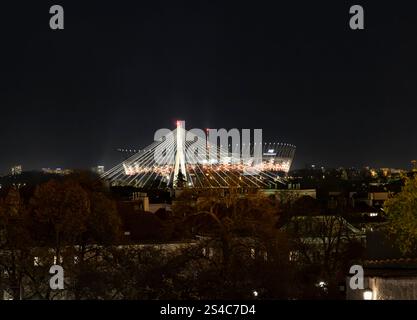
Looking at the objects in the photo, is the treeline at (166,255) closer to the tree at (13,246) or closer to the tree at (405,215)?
the tree at (13,246)

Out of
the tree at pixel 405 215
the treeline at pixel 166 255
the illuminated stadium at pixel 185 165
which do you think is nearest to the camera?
the treeline at pixel 166 255

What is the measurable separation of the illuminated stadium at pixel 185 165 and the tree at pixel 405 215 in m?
28.1

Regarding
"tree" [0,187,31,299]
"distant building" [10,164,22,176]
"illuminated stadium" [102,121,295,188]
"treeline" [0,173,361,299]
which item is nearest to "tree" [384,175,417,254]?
"treeline" [0,173,361,299]

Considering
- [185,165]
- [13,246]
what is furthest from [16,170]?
[13,246]

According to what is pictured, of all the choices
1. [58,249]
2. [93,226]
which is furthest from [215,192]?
[58,249]

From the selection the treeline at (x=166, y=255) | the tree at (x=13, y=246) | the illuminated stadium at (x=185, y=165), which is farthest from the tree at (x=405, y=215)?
the illuminated stadium at (x=185, y=165)

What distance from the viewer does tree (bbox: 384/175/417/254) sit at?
388 inches

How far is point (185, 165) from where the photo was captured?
145 ft

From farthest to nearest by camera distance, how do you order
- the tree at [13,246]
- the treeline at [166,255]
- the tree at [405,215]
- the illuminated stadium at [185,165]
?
the illuminated stadium at [185,165] → the tree at [13,246] → the tree at [405,215] → the treeline at [166,255]

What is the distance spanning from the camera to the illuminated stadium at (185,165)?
1645 inches

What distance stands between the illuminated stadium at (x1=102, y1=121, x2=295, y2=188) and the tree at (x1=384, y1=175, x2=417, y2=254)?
28.1 m

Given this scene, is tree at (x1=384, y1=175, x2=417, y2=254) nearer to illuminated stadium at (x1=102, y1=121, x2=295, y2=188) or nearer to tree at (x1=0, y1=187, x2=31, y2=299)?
Result: tree at (x1=0, y1=187, x2=31, y2=299)
